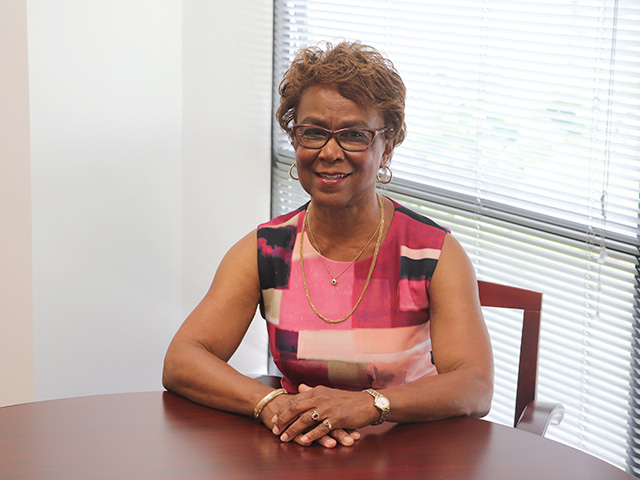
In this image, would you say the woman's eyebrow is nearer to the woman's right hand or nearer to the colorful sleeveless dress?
the colorful sleeveless dress

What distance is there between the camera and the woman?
1.73 m

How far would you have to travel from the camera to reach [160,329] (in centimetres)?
313

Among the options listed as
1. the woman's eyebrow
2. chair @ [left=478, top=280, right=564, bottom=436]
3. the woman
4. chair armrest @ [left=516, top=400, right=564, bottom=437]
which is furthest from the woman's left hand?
the woman's eyebrow

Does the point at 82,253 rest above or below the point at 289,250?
below

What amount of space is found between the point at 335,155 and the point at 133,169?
1.42 meters

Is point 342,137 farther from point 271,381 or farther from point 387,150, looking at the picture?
point 271,381

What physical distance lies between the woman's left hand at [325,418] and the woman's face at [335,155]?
0.54 metres

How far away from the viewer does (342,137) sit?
1.75 metres

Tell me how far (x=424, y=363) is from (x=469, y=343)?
0.22 metres

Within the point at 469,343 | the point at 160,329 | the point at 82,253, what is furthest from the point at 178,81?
the point at 469,343

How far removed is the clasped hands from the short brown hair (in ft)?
2.34

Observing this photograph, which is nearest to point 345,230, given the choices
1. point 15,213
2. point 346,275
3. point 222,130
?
point 346,275

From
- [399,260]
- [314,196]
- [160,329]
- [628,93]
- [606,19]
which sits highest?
[606,19]

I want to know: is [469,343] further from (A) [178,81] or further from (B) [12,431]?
(A) [178,81]
